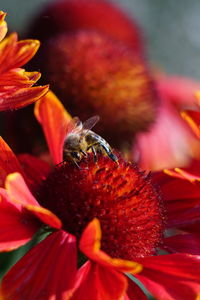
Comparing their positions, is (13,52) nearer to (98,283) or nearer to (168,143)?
(98,283)

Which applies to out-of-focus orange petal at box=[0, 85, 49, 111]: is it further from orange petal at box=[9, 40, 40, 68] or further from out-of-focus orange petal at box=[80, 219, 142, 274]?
out-of-focus orange petal at box=[80, 219, 142, 274]

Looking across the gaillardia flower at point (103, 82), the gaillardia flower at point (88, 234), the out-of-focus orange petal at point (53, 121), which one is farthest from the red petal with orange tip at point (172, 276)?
the gaillardia flower at point (103, 82)

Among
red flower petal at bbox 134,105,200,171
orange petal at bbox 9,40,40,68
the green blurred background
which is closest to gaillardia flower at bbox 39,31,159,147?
red flower petal at bbox 134,105,200,171

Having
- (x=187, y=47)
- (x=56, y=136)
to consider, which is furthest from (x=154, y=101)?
(x=187, y=47)

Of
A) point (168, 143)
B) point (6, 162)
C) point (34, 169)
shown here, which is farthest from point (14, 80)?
point (168, 143)

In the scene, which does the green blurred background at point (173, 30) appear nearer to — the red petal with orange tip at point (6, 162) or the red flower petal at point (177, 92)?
the red flower petal at point (177, 92)

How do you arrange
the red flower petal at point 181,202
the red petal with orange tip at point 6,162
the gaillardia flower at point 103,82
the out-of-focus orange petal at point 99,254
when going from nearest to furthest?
the out-of-focus orange petal at point 99,254 → the red petal with orange tip at point 6,162 → the red flower petal at point 181,202 → the gaillardia flower at point 103,82

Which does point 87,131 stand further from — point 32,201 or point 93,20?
point 93,20
